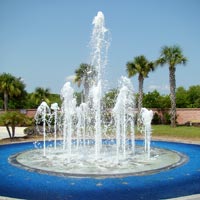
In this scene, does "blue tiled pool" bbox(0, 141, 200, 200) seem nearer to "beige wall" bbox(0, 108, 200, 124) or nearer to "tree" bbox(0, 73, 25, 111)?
"beige wall" bbox(0, 108, 200, 124)

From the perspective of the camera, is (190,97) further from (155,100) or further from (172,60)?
(172,60)

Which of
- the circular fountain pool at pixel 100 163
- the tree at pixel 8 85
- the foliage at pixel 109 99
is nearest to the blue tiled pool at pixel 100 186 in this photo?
the circular fountain pool at pixel 100 163

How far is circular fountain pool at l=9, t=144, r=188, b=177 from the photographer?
392 inches

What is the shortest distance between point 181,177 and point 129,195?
Answer: 8.57ft

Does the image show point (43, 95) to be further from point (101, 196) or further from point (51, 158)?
point (101, 196)

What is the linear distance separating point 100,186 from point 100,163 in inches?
114

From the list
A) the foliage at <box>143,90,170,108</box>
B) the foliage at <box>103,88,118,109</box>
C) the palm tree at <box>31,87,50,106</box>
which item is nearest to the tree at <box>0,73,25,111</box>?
the palm tree at <box>31,87,50,106</box>

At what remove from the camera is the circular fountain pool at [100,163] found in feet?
32.7

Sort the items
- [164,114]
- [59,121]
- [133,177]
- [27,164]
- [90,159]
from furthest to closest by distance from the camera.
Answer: [164,114]
[59,121]
[90,159]
[27,164]
[133,177]

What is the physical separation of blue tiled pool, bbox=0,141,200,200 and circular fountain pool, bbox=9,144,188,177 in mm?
370

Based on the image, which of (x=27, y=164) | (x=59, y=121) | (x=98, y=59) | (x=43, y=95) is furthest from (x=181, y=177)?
(x=43, y=95)

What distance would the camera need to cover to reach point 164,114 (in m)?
37.0

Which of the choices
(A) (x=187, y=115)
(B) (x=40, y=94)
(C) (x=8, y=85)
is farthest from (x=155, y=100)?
(C) (x=8, y=85)

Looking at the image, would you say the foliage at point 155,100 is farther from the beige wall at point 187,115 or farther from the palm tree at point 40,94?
the palm tree at point 40,94
